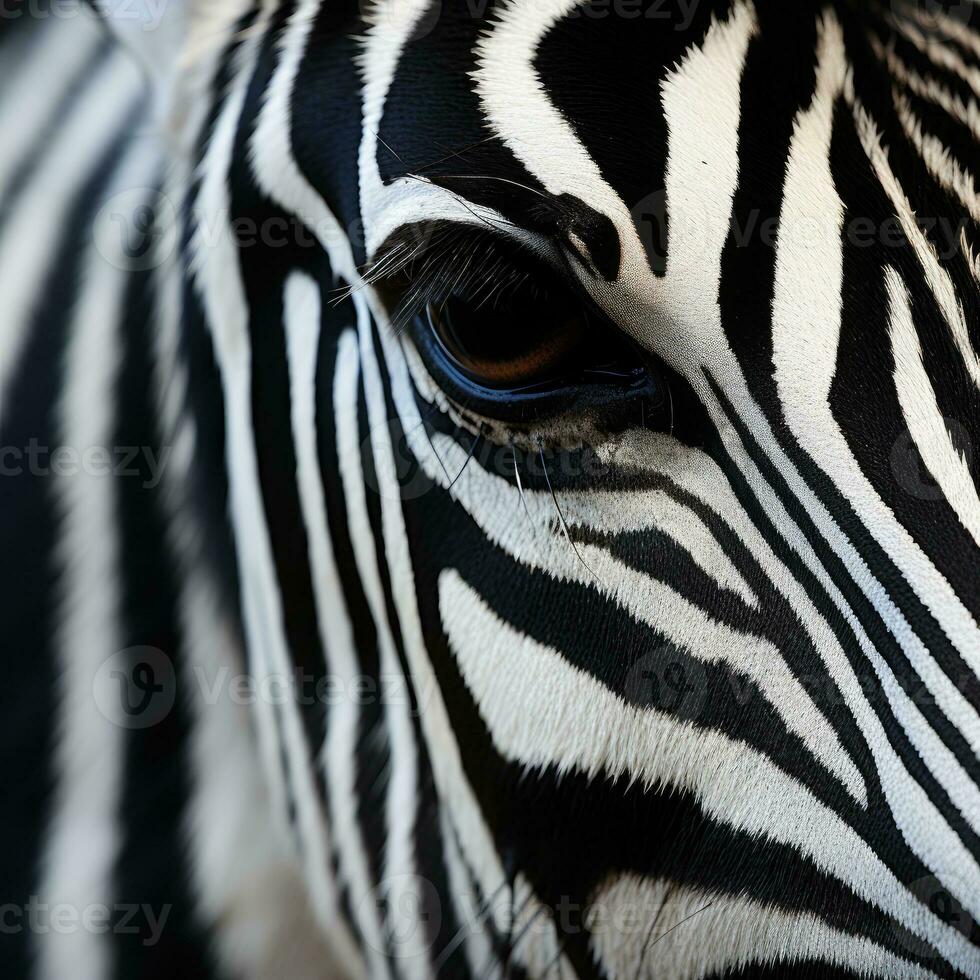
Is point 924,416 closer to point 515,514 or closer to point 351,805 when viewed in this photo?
point 515,514

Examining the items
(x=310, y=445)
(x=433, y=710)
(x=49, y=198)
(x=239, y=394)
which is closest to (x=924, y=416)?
(x=433, y=710)

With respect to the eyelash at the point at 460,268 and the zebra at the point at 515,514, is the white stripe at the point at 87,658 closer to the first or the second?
the zebra at the point at 515,514

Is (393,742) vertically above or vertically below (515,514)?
below

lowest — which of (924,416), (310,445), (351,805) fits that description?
(351,805)

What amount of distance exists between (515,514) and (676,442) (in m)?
0.26

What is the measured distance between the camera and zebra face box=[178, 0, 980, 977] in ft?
4.06

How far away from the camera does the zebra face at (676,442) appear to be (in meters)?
1.24

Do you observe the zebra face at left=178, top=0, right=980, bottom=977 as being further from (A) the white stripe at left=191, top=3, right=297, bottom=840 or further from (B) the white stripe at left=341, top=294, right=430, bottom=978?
(A) the white stripe at left=191, top=3, right=297, bottom=840

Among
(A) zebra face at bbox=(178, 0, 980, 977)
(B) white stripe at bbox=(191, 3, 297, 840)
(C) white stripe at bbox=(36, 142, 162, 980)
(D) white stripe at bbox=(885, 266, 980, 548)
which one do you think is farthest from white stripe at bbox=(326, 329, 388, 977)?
(D) white stripe at bbox=(885, 266, 980, 548)

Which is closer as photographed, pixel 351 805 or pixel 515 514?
pixel 515 514

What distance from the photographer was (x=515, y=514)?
58.2 inches

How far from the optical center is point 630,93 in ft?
4.33

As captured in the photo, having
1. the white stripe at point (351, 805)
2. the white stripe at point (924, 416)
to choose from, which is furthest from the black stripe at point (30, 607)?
the white stripe at point (924, 416)

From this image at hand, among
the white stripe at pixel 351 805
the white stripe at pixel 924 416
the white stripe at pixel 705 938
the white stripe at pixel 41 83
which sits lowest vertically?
the white stripe at pixel 705 938
